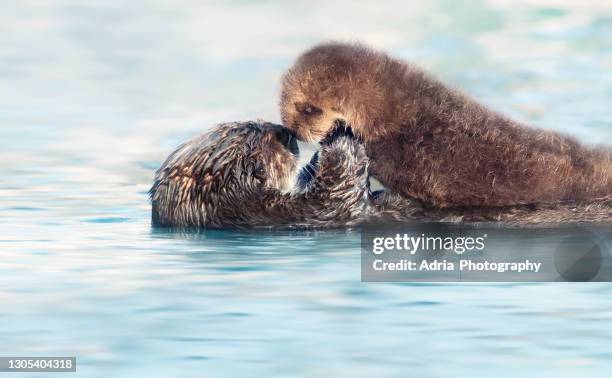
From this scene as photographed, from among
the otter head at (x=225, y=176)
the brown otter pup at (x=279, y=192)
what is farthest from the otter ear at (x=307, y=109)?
the otter head at (x=225, y=176)

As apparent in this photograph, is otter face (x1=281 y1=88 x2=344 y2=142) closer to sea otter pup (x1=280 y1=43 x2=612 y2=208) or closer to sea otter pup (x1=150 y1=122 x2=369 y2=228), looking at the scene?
sea otter pup (x1=280 y1=43 x2=612 y2=208)

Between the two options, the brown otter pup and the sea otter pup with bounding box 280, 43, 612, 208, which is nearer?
the sea otter pup with bounding box 280, 43, 612, 208

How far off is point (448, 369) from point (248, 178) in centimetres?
338

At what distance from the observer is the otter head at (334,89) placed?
21.7ft

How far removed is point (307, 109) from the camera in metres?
6.80

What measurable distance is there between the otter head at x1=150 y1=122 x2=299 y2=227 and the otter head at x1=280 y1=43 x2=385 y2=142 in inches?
13.8

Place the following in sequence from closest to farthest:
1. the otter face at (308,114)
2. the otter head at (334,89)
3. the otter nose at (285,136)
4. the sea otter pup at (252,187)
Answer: the otter head at (334,89)
the otter face at (308,114)
the sea otter pup at (252,187)
the otter nose at (285,136)

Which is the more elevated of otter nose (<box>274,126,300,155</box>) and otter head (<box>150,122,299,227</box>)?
otter nose (<box>274,126,300,155</box>)

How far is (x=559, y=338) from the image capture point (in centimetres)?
423

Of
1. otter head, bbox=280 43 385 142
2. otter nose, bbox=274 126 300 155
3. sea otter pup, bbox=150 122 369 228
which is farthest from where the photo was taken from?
otter nose, bbox=274 126 300 155

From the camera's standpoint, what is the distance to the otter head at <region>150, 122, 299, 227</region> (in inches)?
275

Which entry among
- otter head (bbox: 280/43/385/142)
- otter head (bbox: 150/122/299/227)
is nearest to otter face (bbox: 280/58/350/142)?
otter head (bbox: 280/43/385/142)

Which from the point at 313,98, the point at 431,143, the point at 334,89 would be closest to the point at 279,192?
the point at 313,98

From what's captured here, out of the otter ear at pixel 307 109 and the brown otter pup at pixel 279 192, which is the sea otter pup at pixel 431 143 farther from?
the brown otter pup at pixel 279 192
